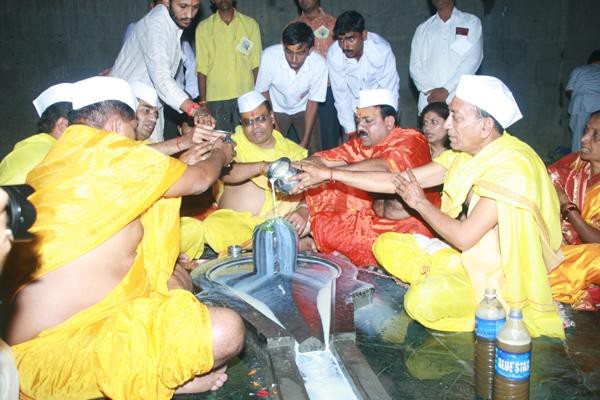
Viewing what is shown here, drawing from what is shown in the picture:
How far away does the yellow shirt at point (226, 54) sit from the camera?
700 centimetres

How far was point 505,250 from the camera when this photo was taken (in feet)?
11.3

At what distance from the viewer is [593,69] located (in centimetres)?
839

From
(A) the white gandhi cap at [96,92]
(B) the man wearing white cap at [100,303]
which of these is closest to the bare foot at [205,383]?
(B) the man wearing white cap at [100,303]

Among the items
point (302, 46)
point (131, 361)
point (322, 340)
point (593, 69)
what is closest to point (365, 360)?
point (322, 340)

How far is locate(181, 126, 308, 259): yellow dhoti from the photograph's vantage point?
5.10 meters

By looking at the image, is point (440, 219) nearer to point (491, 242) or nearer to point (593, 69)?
point (491, 242)

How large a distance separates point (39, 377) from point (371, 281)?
8.23 ft

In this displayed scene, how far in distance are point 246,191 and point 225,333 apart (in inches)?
107

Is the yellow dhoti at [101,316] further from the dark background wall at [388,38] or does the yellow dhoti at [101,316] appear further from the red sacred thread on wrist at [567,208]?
the dark background wall at [388,38]

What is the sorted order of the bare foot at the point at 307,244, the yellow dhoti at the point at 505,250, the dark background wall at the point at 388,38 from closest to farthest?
1. the yellow dhoti at the point at 505,250
2. the bare foot at the point at 307,244
3. the dark background wall at the point at 388,38

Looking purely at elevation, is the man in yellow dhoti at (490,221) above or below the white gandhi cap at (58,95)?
below

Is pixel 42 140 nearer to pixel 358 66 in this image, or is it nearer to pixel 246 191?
pixel 246 191

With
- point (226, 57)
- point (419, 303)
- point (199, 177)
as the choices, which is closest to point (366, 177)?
point (419, 303)

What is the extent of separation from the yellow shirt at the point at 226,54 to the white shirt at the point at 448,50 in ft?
6.86
